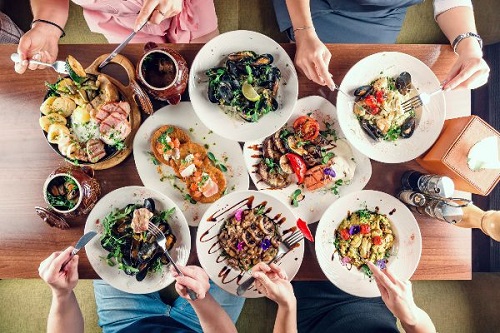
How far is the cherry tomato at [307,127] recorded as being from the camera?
1.82 metres

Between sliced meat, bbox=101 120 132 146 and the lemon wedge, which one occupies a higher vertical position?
the lemon wedge

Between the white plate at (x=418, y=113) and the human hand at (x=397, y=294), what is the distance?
505 millimetres

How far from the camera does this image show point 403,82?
1.82 metres

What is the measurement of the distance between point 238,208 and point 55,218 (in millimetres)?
805

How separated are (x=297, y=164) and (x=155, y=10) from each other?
0.90 m

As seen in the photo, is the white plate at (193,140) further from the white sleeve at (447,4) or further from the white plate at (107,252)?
the white sleeve at (447,4)

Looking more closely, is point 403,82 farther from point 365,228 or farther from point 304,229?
point 304,229

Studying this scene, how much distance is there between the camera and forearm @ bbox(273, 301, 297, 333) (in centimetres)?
180

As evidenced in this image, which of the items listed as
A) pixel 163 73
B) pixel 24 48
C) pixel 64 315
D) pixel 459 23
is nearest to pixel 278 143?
pixel 163 73

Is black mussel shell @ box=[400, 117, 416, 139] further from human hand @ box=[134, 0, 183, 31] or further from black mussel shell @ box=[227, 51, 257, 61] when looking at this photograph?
human hand @ box=[134, 0, 183, 31]

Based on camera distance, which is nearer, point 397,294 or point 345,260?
point 397,294

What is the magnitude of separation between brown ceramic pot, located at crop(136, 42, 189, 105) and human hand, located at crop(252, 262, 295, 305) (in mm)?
821

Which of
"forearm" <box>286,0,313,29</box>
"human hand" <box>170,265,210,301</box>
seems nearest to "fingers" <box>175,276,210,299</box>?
"human hand" <box>170,265,210,301</box>

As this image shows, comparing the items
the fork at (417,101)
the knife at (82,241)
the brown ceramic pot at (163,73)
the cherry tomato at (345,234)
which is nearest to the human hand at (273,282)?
the cherry tomato at (345,234)
